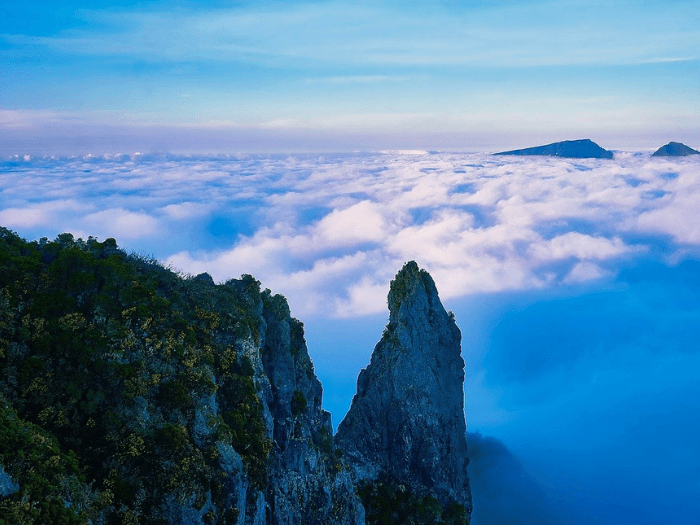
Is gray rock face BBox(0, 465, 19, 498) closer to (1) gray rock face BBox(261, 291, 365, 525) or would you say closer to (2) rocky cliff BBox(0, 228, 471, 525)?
(2) rocky cliff BBox(0, 228, 471, 525)

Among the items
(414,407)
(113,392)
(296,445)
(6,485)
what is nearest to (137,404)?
(113,392)

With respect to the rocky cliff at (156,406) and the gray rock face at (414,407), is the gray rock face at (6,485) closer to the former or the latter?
the rocky cliff at (156,406)

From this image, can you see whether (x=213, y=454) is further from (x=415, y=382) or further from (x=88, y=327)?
(x=415, y=382)

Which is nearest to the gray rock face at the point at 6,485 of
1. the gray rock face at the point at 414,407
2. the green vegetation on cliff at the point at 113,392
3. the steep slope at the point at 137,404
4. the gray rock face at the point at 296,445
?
the steep slope at the point at 137,404

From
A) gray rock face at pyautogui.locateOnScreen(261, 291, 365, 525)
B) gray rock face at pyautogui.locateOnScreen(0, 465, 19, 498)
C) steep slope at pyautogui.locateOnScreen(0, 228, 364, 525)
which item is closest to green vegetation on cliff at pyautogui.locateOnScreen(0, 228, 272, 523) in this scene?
steep slope at pyautogui.locateOnScreen(0, 228, 364, 525)

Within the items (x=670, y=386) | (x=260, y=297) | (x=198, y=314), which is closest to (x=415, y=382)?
(x=260, y=297)
